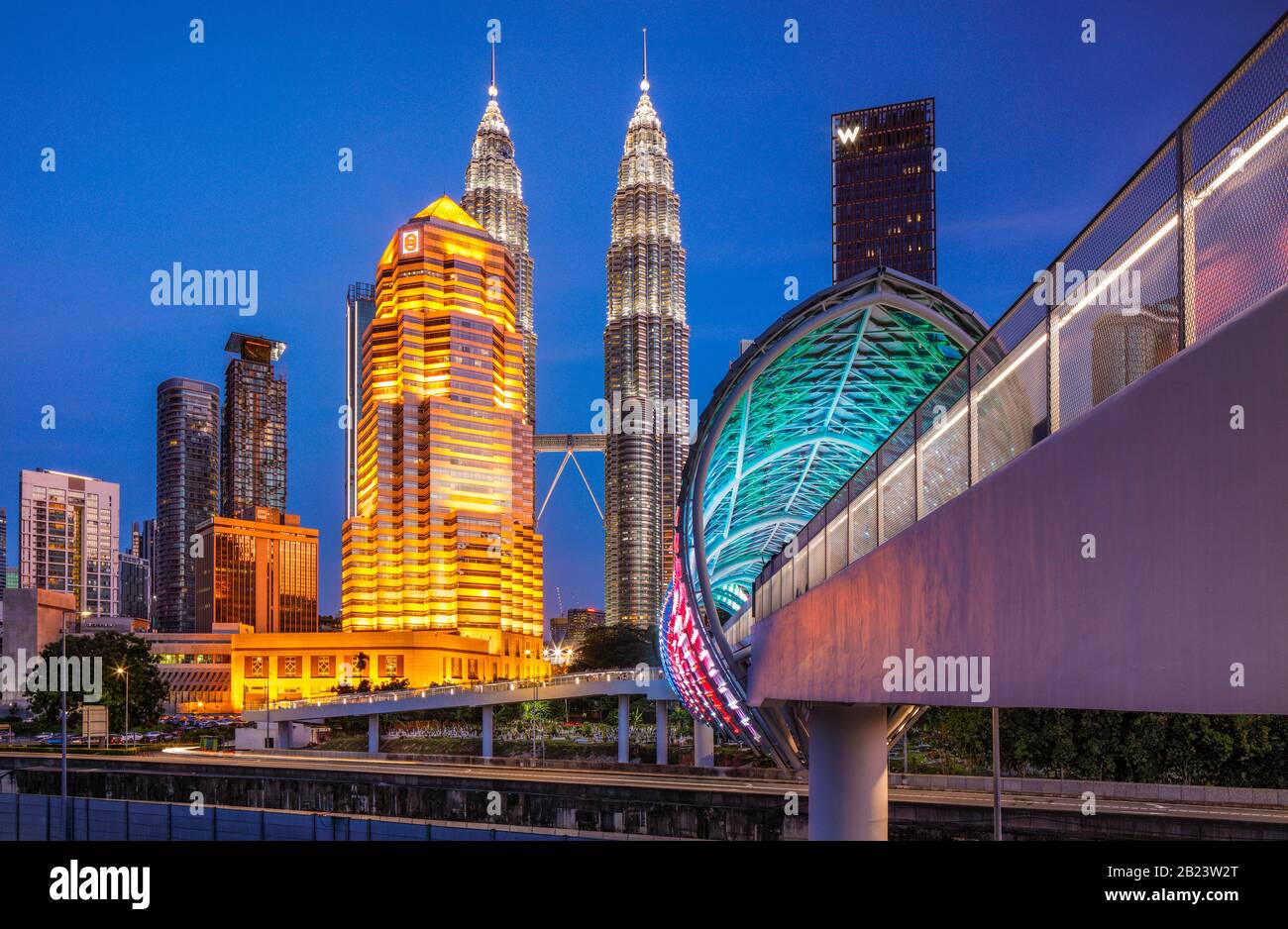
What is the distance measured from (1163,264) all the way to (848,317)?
30424 millimetres

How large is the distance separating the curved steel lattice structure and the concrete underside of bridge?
57.1 ft

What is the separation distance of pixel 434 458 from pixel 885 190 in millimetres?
82684

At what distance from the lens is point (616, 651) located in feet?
439

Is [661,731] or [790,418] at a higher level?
[790,418]

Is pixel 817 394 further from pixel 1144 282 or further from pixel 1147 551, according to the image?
pixel 1147 551

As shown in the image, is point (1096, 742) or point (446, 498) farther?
point (446, 498)

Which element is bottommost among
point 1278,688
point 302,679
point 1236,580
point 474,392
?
point 302,679

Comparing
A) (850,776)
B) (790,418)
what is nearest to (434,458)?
(790,418)

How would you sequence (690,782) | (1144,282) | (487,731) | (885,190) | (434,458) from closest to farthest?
(1144,282)
(690,782)
(487,731)
(434,458)
(885,190)

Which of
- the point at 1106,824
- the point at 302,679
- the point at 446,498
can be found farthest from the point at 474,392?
the point at 1106,824

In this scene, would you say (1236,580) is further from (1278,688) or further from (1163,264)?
(1163,264)

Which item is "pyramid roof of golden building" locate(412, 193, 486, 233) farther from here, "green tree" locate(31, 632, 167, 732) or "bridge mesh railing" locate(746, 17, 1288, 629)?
"bridge mesh railing" locate(746, 17, 1288, 629)

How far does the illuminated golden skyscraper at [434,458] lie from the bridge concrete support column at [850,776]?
15547 centimetres
